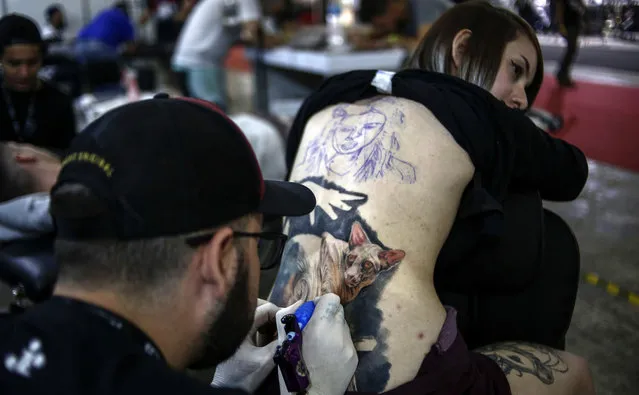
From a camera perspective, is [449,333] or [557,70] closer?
[449,333]

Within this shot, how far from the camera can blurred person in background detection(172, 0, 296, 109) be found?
15.5 ft

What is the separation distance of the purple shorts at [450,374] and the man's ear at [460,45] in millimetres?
698

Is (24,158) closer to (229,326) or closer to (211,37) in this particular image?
(229,326)

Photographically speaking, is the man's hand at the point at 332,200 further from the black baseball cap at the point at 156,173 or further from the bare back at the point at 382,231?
the black baseball cap at the point at 156,173

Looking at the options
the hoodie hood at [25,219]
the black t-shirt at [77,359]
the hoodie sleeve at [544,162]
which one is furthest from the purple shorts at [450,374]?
the hoodie hood at [25,219]

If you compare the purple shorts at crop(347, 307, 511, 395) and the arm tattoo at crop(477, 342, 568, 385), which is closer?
the purple shorts at crop(347, 307, 511, 395)

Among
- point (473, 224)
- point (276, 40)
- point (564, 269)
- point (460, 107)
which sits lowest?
point (276, 40)

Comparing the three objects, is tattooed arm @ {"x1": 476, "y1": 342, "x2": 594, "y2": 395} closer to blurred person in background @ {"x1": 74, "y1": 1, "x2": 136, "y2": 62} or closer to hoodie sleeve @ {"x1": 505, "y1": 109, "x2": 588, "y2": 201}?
hoodie sleeve @ {"x1": 505, "y1": 109, "x2": 588, "y2": 201}

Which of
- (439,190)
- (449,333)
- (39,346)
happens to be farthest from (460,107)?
(39,346)

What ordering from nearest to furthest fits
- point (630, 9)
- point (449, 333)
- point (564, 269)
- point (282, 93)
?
point (449, 333), point (564, 269), point (630, 9), point (282, 93)

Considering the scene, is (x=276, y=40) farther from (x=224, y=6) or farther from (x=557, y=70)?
(x=557, y=70)

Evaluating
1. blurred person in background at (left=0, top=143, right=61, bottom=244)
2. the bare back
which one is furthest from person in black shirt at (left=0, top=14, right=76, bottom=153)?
the bare back

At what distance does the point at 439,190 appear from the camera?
1298 mm

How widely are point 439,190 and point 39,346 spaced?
2.81 ft
